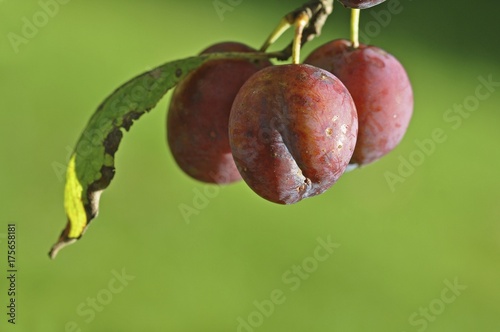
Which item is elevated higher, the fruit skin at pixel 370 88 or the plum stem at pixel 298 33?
the plum stem at pixel 298 33

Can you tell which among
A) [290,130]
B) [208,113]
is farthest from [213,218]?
[290,130]

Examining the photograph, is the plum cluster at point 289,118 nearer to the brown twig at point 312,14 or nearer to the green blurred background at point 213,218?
the brown twig at point 312,14

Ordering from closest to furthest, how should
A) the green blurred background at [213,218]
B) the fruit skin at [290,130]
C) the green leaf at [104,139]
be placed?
1. the fruit skin at [290,130]
2. the green leaf at [104,139]
3. the green blurred background at [213,218]

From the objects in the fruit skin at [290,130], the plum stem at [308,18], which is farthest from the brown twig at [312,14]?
the fruit skin at [290,130]

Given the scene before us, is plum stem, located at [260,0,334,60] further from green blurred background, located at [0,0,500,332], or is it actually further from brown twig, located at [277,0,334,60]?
green blurred background, located at [0,0,500,332]

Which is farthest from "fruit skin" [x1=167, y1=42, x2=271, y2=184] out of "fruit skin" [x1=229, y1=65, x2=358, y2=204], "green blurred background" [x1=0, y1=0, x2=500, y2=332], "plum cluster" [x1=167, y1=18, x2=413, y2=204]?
"green blurred background" [x1=0, y1=0, x2=500, y2=332]

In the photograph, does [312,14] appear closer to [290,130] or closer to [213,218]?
[290,130]
